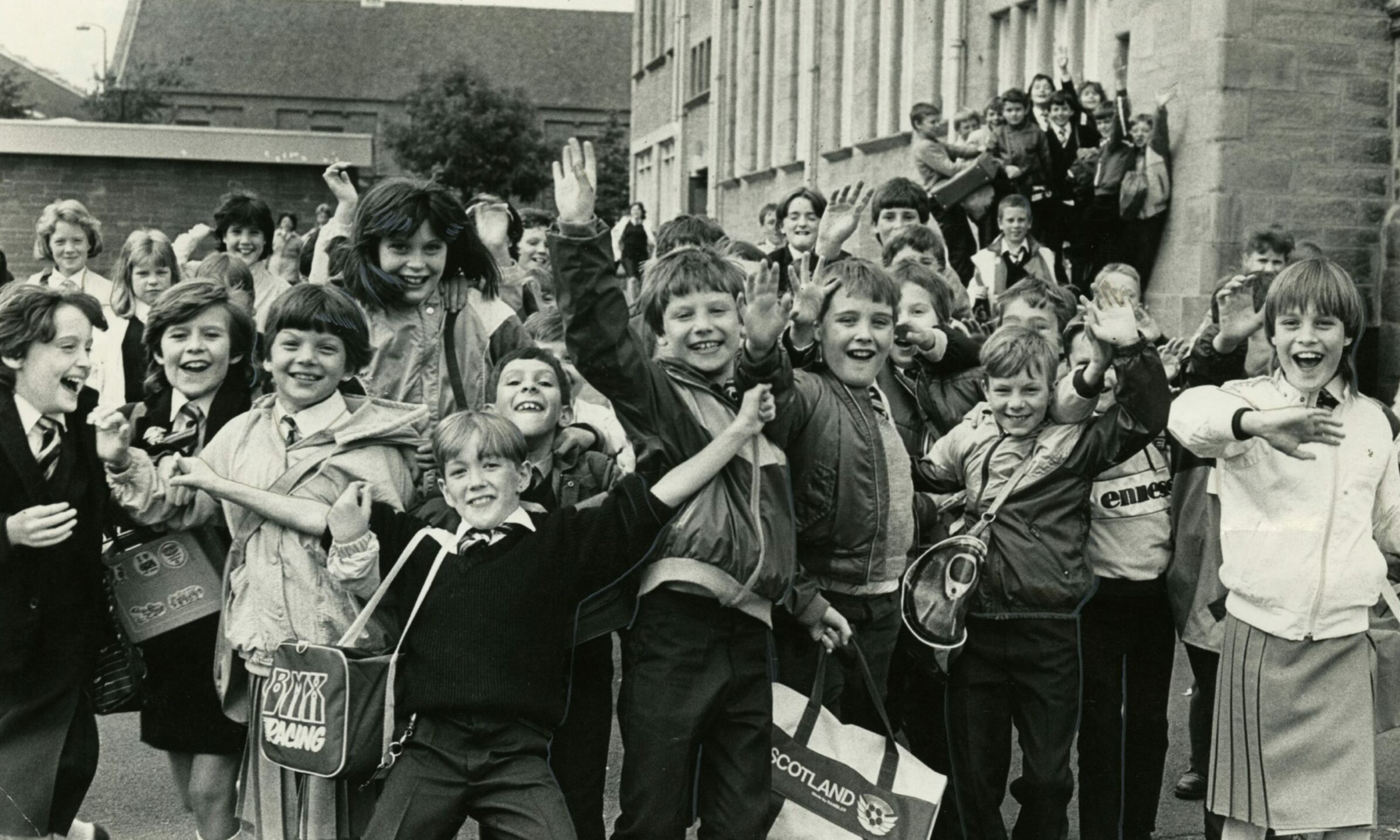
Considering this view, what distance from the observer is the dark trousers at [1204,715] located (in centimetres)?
514

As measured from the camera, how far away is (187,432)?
4758mm

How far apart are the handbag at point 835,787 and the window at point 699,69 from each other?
30.4 meters

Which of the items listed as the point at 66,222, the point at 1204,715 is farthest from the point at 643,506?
the point at 66,222

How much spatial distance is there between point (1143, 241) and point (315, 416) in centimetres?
848

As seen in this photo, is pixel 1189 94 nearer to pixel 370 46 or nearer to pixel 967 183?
pixel 967 183

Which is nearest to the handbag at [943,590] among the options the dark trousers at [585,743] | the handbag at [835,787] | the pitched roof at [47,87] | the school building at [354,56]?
the handbag at [835,787]

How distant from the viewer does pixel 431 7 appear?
84125mm

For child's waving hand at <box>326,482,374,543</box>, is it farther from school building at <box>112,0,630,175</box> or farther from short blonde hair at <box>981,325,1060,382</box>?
school building at <box>112,0,630,175</box>

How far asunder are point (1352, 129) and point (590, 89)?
2778 inches

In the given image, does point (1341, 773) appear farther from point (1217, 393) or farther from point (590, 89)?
point (590, 89)

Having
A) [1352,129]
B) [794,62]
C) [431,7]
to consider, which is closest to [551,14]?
[431,7]

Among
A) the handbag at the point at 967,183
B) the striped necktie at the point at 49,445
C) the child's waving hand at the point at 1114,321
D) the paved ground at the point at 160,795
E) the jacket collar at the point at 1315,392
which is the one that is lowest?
the paved ground at the point at 160,795

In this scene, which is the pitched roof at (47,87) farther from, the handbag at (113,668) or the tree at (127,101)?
the handbag at (113,668)

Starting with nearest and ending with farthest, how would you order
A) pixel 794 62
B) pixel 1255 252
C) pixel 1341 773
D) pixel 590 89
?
pixel 1341 773 < pixel 1255 252 < pixel 794 62 < pixel 590 89
